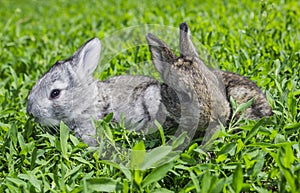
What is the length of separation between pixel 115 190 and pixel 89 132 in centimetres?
184

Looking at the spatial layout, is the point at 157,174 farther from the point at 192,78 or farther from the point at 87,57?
the point at 87,57

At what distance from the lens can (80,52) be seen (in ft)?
16.6

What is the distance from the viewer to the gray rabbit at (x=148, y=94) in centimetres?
394

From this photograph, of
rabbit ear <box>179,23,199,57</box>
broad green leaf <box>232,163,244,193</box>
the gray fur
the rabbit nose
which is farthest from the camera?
the gray fur

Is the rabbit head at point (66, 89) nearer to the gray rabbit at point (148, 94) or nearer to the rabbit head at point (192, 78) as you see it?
the gray rabbit at point (148, 94)

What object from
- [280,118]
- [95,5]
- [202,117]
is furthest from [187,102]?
[95,5]

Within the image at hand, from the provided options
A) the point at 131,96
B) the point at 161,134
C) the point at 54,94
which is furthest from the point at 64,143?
the point at 131,96

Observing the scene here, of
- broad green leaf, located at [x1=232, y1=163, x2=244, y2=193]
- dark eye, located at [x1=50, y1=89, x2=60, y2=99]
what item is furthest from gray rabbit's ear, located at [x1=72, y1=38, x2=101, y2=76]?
broad green leaf, located at [x1=232, y1=163, x2=244, y2=193]

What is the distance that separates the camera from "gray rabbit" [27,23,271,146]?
3.94m

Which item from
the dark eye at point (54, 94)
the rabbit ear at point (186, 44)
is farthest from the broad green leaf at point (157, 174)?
the dark eye at point (54, 94)

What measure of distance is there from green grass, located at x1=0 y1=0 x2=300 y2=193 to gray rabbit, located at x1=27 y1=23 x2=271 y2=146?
0.62 feet

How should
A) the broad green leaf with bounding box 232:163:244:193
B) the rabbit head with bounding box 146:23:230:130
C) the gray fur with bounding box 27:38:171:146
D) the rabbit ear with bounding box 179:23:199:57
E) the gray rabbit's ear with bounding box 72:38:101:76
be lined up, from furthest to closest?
1. the gray rabbit's ear with bounding box 72:38:101:76
2. the gray fur with bounding box 27:38:171:146
3. the rabbit ear with bounding box 179:23:199:57
4. the rabbit head with bounding box 146:23:230:130
5. the broad green leaf with bounding box 232:163:244:193

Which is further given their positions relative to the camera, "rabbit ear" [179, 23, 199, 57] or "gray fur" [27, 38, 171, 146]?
"gray fur" [27, 38, 171, 146]

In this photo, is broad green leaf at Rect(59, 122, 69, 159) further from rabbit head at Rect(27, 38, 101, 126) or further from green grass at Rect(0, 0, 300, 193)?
rabbit head at Rect(27, 38, 101, 126)
